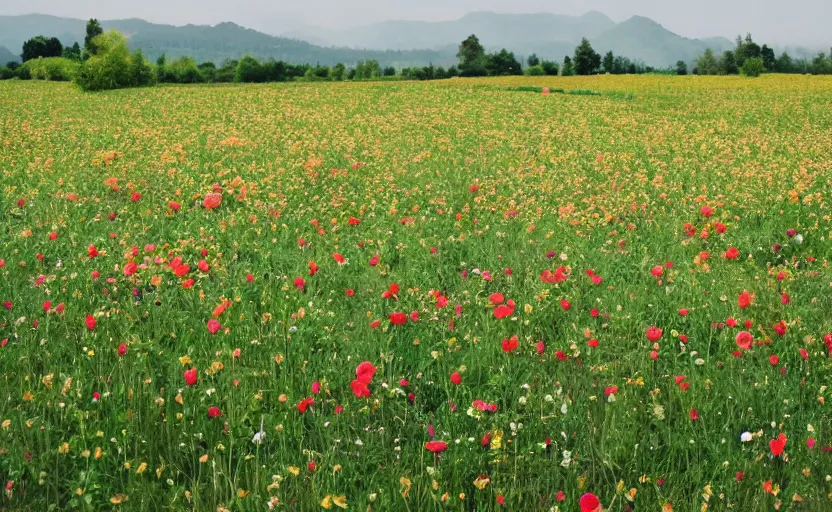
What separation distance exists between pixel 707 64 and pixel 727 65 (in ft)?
8.05

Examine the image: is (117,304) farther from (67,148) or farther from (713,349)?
(67,148)

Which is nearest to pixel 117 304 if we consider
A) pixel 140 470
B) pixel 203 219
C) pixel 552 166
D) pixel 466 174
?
pixel 140 470

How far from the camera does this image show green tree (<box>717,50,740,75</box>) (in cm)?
8730

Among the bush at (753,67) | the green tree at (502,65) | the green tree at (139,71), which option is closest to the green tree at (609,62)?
the green tree at (502,65)

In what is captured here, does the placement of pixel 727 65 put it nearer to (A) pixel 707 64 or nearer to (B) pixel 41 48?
(A) pixel 707 64

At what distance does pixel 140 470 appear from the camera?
10.1 ft

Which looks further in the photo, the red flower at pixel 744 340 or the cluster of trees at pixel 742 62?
the cluster of trees at pixel 742 62

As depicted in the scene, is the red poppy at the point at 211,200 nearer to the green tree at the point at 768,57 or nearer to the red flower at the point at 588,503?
the red flower at the point at 588,503

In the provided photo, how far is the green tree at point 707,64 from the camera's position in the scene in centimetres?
8900

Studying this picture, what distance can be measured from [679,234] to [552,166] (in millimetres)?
5440

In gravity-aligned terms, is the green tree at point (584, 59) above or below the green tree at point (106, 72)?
above

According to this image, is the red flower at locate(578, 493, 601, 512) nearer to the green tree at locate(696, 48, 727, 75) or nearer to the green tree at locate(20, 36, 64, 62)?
the green tree at locate(696, 48, 727, 75)

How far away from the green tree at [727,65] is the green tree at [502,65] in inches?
1088

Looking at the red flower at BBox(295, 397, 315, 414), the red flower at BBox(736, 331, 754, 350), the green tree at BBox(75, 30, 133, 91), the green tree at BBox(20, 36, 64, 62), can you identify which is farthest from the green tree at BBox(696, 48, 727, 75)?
the red flower at BBox(295, 397, 315, 414)
